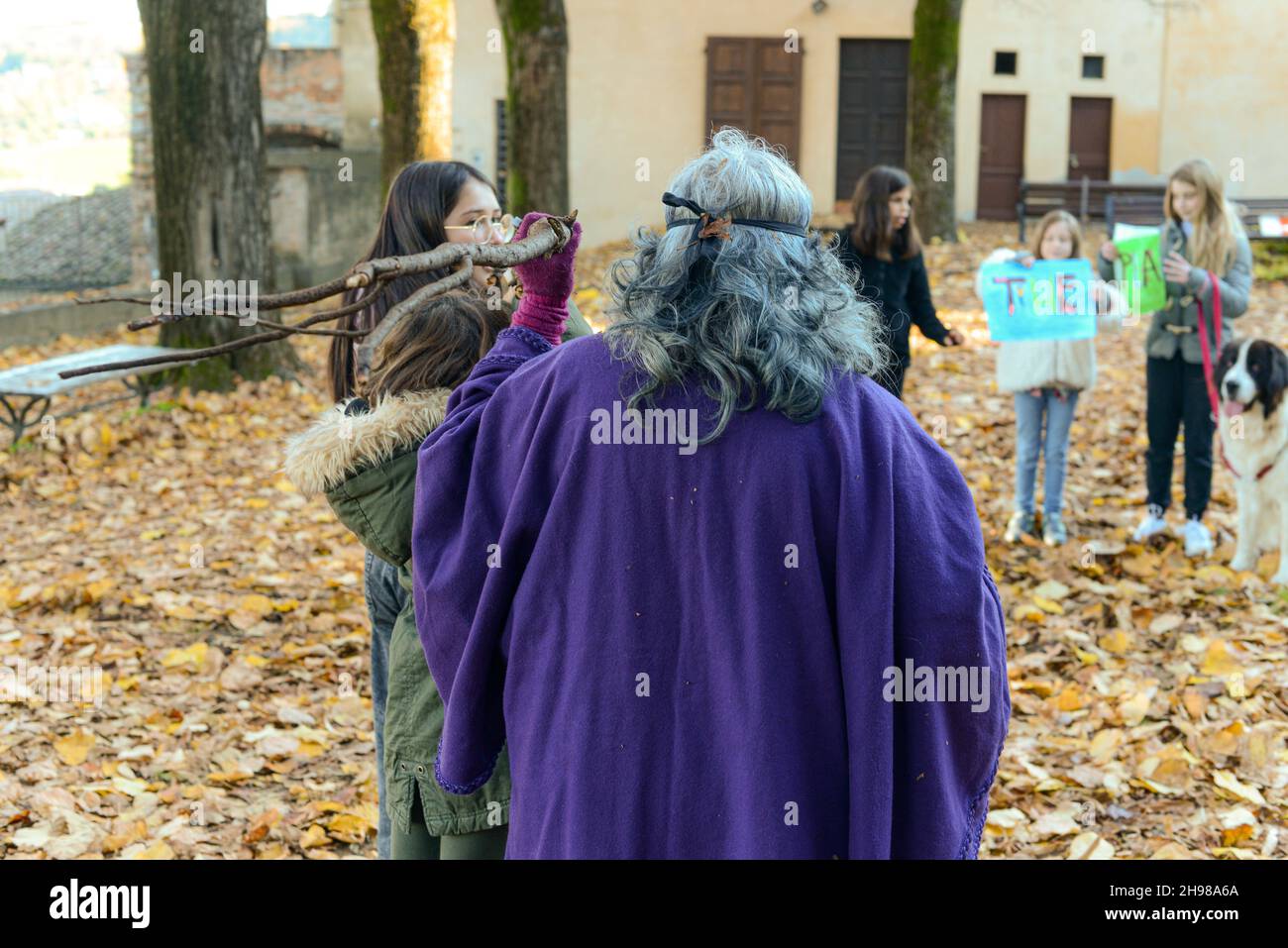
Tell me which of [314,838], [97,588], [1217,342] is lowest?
[314,838]

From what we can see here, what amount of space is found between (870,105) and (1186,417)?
18.3 m

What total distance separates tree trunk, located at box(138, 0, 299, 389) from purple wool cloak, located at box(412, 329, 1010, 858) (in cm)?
914

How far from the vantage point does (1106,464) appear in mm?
9391

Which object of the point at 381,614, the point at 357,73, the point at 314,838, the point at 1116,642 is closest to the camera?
the point at 381,614

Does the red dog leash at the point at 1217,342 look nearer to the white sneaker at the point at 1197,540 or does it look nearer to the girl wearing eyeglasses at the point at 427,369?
the white sneaker at the point at 1197,540

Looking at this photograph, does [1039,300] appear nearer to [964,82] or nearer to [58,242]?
[58,242]

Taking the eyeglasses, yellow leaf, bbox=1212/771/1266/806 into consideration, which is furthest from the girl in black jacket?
the eyeglasses

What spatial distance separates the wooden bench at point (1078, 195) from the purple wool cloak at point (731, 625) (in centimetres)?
2020

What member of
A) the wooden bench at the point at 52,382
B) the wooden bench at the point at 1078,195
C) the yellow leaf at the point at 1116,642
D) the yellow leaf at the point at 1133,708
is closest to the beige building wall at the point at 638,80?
the wooden bench at the point at 1078,195

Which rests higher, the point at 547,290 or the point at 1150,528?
the point at 547,290

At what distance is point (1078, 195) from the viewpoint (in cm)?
2197

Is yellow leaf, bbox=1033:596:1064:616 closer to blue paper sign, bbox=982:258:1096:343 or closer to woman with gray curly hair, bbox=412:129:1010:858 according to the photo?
blue paper sign, bbox=982:258:1096:343

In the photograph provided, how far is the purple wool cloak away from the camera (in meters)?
2.19

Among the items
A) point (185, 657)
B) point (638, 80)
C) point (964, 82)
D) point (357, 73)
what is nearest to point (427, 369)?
point (185, 657)
